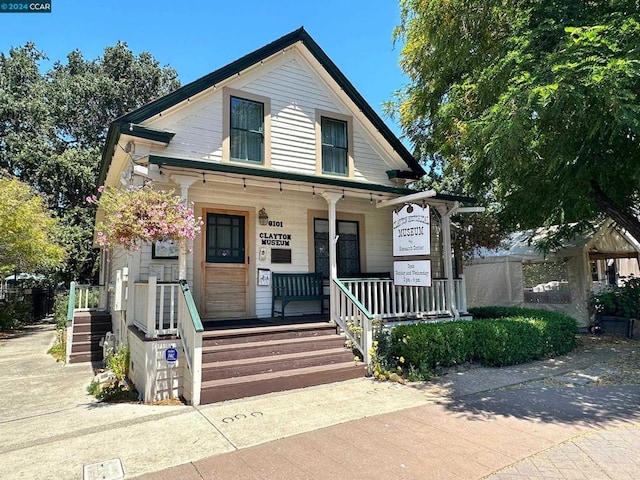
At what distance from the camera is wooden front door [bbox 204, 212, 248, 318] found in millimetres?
8383

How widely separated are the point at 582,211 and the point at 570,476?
802 centimetres

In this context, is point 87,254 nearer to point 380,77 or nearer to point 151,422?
point 380,77

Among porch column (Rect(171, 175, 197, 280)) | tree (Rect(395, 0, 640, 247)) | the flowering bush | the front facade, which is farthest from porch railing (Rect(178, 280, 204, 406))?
tree (Rect(395, 0, 640, 247))

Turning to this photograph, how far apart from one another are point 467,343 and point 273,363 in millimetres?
3692

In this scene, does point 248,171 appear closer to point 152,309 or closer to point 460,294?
point 152,309

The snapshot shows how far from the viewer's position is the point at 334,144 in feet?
33.9

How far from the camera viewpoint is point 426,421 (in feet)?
16.0

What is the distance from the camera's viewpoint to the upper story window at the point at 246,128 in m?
8.87

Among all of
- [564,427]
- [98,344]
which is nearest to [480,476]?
[564,427]

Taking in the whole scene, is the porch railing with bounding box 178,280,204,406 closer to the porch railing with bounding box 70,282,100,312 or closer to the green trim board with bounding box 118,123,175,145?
the green trim board with bounding box 118,123,175,145

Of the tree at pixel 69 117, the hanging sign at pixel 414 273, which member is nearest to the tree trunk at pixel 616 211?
the hanging sign at pixel 414 273

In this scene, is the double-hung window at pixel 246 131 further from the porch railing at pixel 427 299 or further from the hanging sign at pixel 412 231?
the porch railing at pixel 427 299

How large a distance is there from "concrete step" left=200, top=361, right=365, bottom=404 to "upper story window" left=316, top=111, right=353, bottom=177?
4.97 metres

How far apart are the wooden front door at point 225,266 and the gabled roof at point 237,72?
91.5 inches
